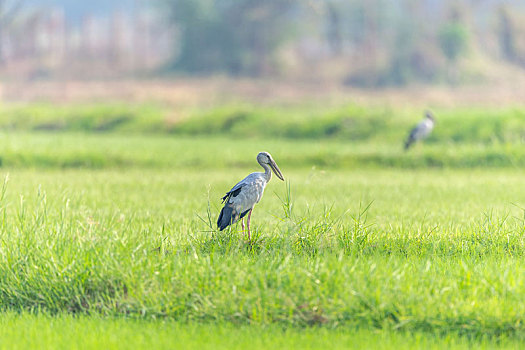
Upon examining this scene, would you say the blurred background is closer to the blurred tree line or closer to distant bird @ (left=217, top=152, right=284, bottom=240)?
the blurred tree line

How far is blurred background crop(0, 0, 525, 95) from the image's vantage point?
1183 inches

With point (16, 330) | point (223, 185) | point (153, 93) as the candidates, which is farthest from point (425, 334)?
point (153, 93)

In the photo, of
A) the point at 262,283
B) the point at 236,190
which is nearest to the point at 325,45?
the point at 236,190

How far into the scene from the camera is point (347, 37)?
1297 inches

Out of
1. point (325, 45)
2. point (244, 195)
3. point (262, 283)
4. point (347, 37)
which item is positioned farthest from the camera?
point (325, 45)

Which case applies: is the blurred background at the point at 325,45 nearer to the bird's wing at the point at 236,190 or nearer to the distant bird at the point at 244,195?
the distant bird at the point at 244,195

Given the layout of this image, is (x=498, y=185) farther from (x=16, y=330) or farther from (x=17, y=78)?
(x=17, y=78)

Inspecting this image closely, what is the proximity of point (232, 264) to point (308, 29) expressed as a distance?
28.3 meters

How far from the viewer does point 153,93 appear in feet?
93.4

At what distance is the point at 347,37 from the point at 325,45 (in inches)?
48.0

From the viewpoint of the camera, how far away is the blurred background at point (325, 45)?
30047 mm

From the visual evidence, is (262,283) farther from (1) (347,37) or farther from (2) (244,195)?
(1) (347,37)

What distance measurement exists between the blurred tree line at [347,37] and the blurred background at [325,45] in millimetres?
46

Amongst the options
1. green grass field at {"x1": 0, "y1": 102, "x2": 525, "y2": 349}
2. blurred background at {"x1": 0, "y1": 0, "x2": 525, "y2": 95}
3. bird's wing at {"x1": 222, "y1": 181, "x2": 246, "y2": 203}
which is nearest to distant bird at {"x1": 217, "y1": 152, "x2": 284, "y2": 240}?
bird's wing at {"x1": 222, "y1": 181, "x2": 246, "y2": 203}
